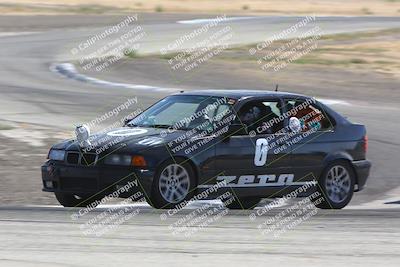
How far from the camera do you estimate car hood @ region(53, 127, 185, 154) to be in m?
11.0

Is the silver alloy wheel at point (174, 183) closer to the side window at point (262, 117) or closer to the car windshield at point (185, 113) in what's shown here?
the car windshield at point (185, 113)

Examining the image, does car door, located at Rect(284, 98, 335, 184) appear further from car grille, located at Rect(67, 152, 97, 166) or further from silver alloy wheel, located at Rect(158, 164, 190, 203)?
car grille, located at Rect(67, 152, 97, 166)

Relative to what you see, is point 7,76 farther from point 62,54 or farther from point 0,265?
point 0,265

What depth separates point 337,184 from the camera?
12141 mm

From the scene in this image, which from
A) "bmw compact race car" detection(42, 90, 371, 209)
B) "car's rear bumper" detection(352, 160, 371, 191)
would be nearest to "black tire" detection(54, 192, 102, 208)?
"bmw compact race car" detection(42, 90, 371, 209)

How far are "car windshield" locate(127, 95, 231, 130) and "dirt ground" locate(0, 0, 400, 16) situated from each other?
42778mm

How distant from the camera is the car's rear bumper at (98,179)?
1079cm

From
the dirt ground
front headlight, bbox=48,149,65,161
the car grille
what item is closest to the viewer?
the car grille

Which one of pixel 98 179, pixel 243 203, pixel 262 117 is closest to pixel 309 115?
pixel 262 117

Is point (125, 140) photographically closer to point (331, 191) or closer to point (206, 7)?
point (331, 191)

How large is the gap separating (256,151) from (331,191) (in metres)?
1.14

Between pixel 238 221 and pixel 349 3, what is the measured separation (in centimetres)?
6542

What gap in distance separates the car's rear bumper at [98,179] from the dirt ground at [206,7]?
4349cm

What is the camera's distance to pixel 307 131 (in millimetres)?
12070
